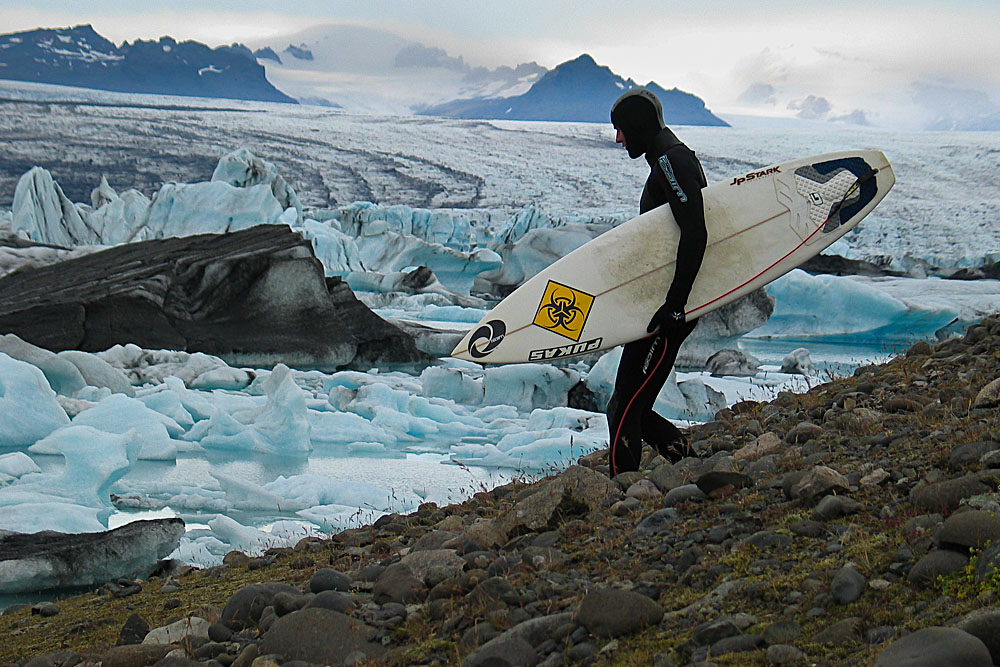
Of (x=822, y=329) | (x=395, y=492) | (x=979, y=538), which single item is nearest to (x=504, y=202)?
(x=822, y=329)

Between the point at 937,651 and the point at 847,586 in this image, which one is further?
the point at 847,586

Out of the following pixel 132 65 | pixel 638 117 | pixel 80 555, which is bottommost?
pixel 80 555

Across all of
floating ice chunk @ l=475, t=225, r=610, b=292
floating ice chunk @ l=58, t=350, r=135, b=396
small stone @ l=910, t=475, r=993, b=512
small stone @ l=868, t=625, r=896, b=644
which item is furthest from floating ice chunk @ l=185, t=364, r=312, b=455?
floating ice chunk @ l=475, t=225, r=610, b=292

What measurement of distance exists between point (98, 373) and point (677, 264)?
7916 millimetres

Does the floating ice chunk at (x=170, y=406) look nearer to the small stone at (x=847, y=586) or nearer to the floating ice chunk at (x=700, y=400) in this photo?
the floating ice chunk at (x=700, y=400)

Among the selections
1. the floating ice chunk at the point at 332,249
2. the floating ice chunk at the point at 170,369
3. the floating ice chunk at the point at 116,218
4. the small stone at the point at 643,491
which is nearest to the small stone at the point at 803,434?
the small stone at the point at 643,491

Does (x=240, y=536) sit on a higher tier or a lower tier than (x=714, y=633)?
lower

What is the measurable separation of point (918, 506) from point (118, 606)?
Answer: 2828 mm

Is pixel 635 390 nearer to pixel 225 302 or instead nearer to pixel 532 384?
pixel 532 384

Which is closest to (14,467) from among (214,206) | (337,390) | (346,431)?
(346,431)

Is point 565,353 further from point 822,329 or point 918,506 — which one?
point 822,329

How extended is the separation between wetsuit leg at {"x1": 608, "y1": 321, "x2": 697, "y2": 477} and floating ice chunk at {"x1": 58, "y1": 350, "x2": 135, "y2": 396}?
7256 millimetres

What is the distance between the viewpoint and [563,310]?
4055 millimetres

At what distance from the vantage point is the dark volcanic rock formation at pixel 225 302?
11.7 meters
